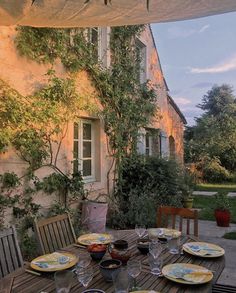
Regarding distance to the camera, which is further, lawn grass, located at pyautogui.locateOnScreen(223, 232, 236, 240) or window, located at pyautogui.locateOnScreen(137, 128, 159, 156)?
window, located at pyautogui.locateOnScreen(137, 128, 159, 156)

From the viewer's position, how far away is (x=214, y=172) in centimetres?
1448

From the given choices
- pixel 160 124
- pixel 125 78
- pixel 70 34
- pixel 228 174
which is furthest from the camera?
pixel 228 174

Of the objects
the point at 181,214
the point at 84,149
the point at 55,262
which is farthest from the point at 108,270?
the point at 84,149

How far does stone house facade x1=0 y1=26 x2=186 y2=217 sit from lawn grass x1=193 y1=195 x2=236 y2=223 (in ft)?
6.38

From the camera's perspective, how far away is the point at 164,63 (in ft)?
34.8

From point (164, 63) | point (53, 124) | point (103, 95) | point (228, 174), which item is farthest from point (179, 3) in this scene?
point (228, 174)

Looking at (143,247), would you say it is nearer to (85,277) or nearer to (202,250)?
(202,250)

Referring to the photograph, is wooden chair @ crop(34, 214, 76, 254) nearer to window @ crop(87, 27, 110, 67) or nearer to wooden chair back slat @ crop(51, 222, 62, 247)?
wooden chair back slat @ crop(51, 222, 62, 247)

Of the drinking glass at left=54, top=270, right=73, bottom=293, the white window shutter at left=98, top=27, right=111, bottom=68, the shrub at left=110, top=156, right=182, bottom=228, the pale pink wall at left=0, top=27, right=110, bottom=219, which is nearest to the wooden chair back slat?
the drinking glass at left=54, top=270, right=73, bottom=293

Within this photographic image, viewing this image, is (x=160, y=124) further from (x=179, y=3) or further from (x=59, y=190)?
(x=179, y=3)

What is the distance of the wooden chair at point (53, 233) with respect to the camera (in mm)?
2732

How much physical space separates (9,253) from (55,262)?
0.44 metres

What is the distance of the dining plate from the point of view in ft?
6.17

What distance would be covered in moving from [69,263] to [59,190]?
10.7 feet
